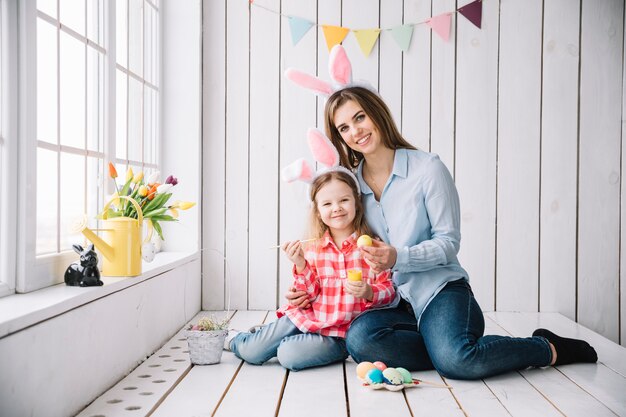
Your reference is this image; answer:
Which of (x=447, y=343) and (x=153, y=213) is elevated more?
(x=153, y=213)

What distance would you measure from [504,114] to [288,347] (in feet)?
5.78

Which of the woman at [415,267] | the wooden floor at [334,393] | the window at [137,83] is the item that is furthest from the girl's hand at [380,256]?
the window at [137,83]

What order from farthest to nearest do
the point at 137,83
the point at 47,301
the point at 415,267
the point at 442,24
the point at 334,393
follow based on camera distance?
the point at 442,24, the point at 137,83, the point at 415,267, the point at 334,393, the point at 47,301

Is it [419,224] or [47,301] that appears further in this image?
[419,224]

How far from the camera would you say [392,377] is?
181cm

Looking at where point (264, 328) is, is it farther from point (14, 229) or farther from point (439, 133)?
point (439, 133)

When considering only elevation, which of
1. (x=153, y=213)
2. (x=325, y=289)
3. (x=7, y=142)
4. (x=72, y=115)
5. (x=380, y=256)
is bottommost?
Answer: (x=325, y=289)

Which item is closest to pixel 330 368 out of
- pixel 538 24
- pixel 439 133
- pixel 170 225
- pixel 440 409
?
pixel 440 409

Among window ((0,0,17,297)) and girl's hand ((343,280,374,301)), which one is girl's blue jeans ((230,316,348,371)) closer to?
girl's hand ((343,280,374,301))

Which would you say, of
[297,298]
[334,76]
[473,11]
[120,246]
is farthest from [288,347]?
[473,11]

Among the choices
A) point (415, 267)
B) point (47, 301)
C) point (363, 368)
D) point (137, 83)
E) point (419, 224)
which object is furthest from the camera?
point (137, 83)

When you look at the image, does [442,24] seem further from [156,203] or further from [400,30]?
[156,203]

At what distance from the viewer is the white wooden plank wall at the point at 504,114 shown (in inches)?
122

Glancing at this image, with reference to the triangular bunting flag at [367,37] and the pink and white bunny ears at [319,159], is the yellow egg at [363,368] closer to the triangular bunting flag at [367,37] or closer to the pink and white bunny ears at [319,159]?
the pink and white bunny ears at [319,159]
